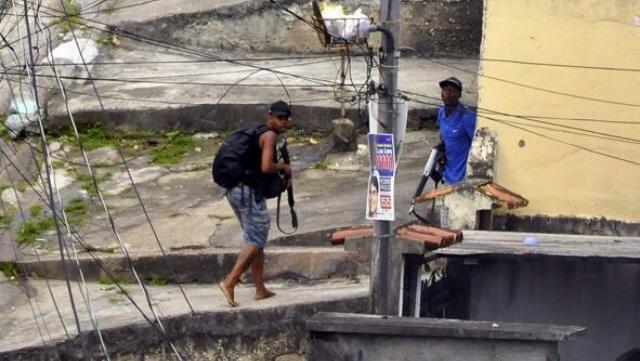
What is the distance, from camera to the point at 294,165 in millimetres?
12750

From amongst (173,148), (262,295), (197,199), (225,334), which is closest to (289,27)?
(173,148)

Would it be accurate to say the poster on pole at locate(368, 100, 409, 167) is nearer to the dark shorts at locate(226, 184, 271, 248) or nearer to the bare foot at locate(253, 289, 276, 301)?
the dark shorts at locate(226, 184, 271, 248)

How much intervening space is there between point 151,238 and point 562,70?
3.64 meters

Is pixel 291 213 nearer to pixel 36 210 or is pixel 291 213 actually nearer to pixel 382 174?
pixel 382 174

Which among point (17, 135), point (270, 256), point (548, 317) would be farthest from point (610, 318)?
point (17, 135)

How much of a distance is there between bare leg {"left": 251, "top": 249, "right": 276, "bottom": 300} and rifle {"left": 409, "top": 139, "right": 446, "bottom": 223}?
149cm

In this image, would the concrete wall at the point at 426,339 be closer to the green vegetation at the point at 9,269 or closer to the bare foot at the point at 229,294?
the bare foot at the point at 229,294

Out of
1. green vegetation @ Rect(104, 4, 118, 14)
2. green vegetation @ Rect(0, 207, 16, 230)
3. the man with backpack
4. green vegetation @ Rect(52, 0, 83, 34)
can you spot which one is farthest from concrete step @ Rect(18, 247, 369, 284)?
green vegetation @ Rect(104, 4, 118, 14)

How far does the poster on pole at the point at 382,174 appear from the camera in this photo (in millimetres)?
8516

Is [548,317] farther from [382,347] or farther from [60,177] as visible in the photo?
[60,177]

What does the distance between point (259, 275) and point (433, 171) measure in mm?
2056

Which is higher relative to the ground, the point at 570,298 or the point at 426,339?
the point at 426,339

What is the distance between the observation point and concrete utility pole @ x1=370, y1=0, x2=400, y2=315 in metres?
8.55

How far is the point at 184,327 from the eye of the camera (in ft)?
31.3
